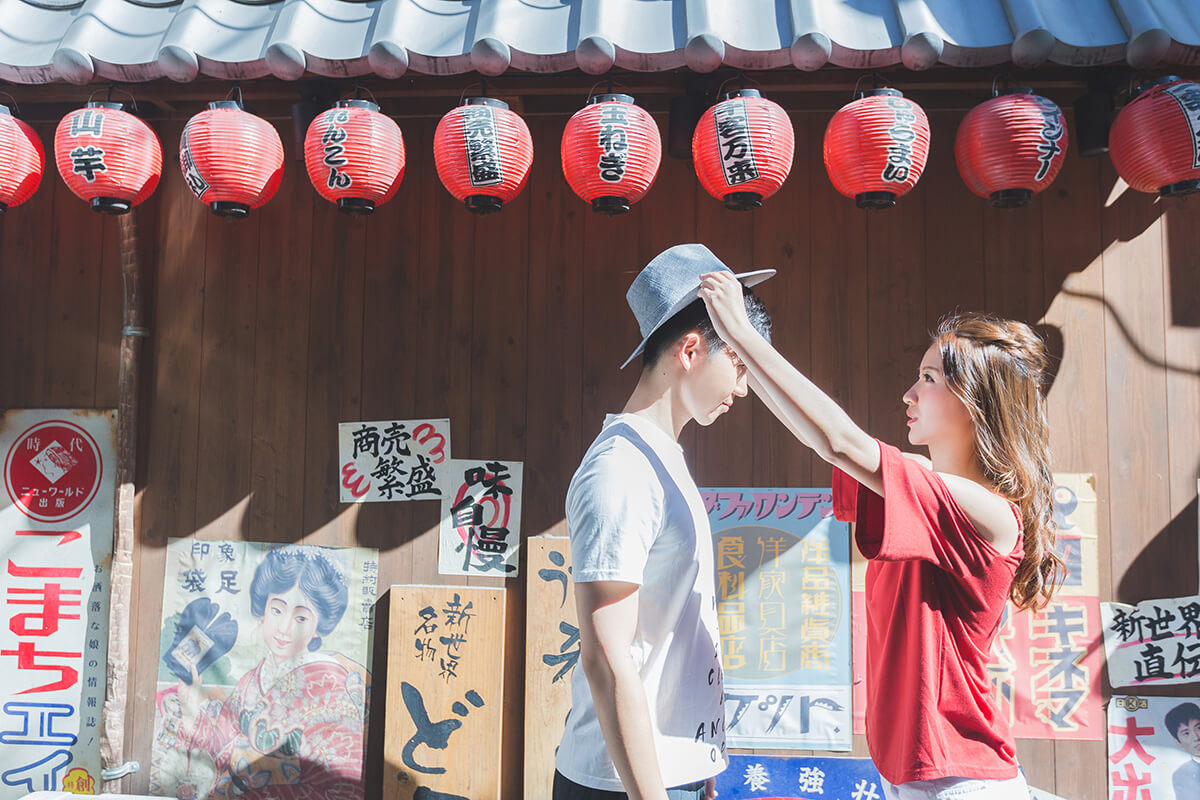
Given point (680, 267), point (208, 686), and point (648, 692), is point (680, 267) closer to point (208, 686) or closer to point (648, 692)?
point (648, 692)

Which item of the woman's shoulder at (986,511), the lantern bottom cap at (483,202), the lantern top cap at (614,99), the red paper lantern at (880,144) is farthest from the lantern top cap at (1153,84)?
the lantern bottom cap at (483,202)

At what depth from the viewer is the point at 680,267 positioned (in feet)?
6.79

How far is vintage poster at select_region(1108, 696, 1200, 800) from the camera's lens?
3.81 metres

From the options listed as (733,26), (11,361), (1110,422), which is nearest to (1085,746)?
(1110,422)

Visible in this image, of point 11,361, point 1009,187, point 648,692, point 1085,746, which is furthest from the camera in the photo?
point 11,361

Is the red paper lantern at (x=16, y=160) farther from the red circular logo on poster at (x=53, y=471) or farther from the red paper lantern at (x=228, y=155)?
the red circular logo on poster at (x=53, y=471)

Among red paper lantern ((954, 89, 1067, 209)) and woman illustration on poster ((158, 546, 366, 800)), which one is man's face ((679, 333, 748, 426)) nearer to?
red paper lantern ((954, 89, 1067, 209))

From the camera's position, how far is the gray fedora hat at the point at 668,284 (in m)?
2.02

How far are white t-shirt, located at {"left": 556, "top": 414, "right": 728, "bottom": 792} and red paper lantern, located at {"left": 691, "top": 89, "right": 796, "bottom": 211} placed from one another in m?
1.68

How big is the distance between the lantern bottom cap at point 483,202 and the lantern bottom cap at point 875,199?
5.38ft

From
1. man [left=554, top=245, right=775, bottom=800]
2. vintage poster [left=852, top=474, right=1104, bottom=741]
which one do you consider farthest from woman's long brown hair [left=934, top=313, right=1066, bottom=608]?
vintage poster [left=852, top=474, right=1104, bottom=741]

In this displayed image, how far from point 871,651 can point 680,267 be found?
1358 mm

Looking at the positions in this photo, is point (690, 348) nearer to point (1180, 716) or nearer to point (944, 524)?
point (944, 524)

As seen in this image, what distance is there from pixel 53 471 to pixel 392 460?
6.87ft
